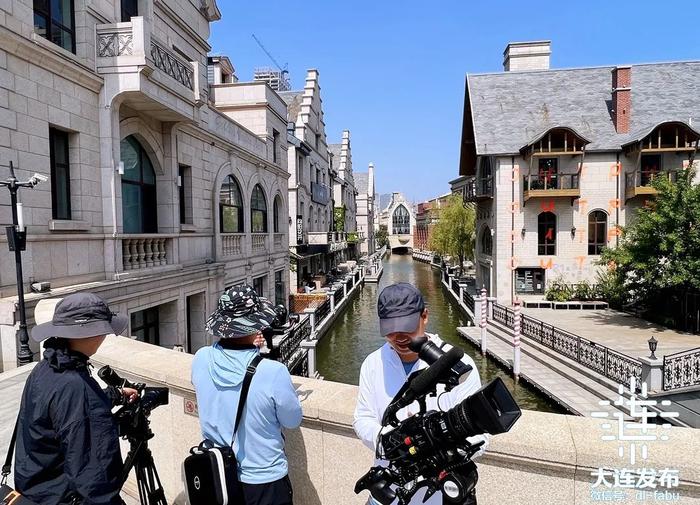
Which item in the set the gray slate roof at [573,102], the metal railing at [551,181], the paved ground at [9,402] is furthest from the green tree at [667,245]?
the paved ground at [9,402]

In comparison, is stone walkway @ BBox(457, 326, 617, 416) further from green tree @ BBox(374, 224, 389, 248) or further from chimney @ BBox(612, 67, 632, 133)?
green tree @ BBox(374, 224, 389, 248)

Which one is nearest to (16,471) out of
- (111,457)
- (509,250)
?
(111,457)

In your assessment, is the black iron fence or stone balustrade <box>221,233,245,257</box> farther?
the black iron fence

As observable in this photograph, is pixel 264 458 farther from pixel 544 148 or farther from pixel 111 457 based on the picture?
pixel 544 148

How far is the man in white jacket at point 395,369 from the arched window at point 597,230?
Result: 2835 cm

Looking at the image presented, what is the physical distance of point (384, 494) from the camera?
1864 mm

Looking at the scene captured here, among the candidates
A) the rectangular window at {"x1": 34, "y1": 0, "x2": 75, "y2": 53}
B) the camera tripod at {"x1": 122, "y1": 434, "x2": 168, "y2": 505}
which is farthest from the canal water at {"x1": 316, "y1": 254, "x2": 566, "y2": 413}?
the rectangular window at {"x1": 34, "y1": 0, "x2": 75, "y2": 53}

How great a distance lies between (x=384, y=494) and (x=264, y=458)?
0.92 metres

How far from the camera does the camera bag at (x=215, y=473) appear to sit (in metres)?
2.37

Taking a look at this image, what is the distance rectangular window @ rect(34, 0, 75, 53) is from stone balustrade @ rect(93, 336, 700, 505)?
7.50 m

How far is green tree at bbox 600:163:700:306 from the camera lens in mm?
17156

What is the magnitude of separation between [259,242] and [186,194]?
6182 millimetres

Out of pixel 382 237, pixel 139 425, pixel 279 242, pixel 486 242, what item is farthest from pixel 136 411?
pixel 382 237

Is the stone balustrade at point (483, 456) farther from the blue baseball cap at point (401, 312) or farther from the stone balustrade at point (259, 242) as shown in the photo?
the stone balustrade at point (259, 242)
